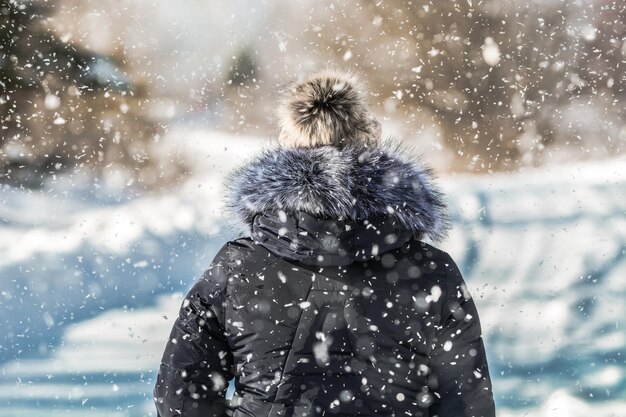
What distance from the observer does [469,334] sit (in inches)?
76.7

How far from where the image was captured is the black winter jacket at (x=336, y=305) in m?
1.82

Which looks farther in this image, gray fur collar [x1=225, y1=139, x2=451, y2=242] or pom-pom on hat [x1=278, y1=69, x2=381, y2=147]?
pom-pom on hat [x1=278, y1=69, x2=381, y2=147]

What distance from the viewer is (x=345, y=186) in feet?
6.11

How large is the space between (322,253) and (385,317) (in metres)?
0.25

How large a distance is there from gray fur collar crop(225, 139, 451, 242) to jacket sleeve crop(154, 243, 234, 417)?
0.20 m

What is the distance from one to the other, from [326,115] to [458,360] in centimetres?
85

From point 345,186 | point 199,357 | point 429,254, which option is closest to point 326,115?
point 345,186

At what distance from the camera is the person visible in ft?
5.98

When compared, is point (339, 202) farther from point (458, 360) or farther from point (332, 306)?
point (458, 360)

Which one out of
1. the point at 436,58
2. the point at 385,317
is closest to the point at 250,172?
the point at 385,317

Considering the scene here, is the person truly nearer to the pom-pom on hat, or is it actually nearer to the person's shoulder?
the person's shoulder

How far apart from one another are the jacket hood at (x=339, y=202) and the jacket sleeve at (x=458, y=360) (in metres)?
0.18

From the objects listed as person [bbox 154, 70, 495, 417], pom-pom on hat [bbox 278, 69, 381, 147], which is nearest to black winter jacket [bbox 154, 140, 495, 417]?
person [bbox 154, 70, 495, 417]

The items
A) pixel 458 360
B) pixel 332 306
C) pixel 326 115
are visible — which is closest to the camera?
pixel 332 306
